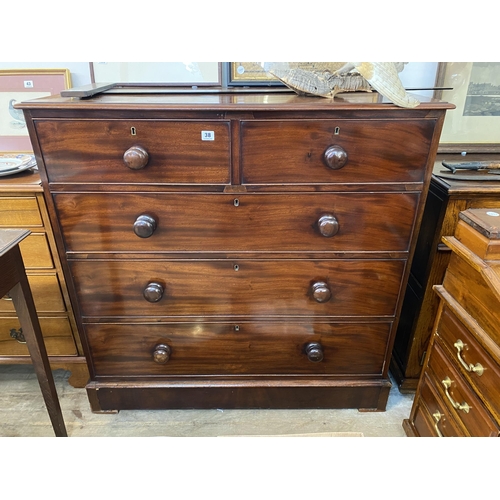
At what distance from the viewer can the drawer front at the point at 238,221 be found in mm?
1208

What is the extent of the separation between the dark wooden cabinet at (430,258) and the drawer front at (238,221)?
214 millimetres

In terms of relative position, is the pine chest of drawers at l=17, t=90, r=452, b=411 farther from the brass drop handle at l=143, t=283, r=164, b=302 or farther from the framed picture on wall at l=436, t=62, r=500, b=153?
A: the framed picture on wall at l=436, t=62, r=500, b=153

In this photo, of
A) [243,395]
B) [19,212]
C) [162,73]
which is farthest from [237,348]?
[162,73]

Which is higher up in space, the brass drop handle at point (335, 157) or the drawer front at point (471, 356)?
the brass drop handle at point (335, 157)

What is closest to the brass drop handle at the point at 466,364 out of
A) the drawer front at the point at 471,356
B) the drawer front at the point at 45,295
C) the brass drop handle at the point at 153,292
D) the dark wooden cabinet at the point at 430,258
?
the drawer front at the point at 471,356

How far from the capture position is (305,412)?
1.62 m

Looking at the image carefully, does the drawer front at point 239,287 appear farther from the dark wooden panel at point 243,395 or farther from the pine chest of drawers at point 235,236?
the dark wooden panel at point 243,395

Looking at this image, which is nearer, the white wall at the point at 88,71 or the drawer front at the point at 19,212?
the drawer front at the point at 19,212

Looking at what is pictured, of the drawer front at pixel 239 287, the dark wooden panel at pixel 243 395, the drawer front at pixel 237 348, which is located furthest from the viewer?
the dark wooden panel at pixel 243 395

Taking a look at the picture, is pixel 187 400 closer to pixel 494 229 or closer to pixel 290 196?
pixel 290 196

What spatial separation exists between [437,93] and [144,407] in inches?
70.5

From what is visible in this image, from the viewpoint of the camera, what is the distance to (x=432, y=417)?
127 centimetres

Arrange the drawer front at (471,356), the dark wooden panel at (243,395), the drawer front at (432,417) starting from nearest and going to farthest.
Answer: the drawer front at (471,356) < the drawer front at (432,417) < the dark wooden panel at (243,395)

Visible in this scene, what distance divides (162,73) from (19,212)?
0.77 meters
